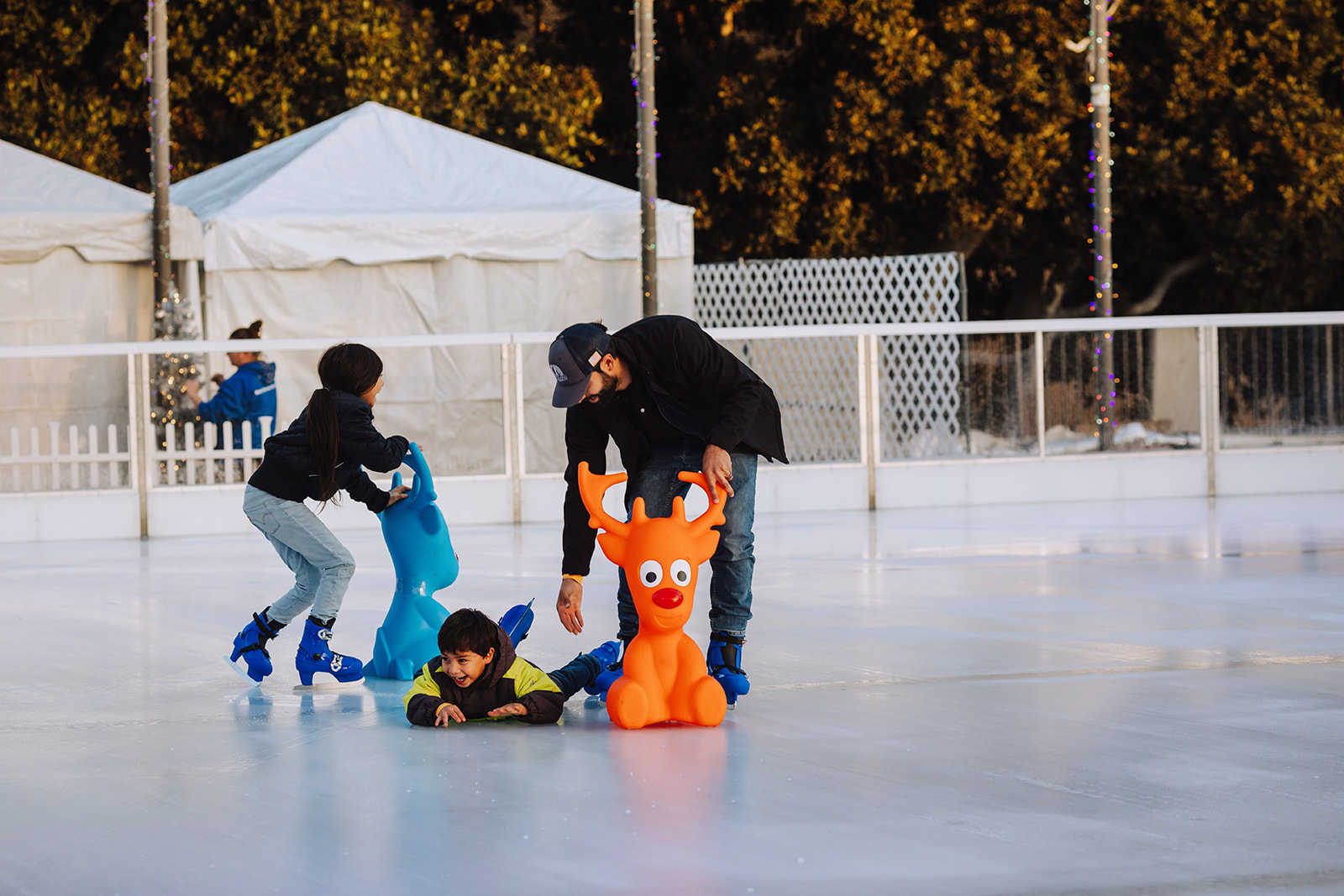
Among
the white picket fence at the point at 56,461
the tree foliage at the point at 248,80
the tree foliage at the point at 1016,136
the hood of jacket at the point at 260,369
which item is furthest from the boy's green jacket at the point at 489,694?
the tree foliage at the point at 1016,136

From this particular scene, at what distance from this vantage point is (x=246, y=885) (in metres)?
3.27

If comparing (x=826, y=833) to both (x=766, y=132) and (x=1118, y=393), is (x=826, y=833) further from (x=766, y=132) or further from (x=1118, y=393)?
(x=766, y=132)

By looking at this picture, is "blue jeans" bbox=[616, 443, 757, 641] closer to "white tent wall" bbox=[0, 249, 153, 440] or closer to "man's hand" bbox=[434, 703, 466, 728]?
"man's hand" bbox=[434, 703, 466, 728]

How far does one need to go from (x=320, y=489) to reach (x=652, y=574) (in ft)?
4.34

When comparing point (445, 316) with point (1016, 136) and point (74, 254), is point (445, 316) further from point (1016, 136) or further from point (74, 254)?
point (1016, 136)

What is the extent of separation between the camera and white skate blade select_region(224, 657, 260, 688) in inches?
220

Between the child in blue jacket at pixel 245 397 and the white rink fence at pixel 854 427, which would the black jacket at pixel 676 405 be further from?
the child in blue jacket at pixel 245 397

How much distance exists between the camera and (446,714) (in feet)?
15.5

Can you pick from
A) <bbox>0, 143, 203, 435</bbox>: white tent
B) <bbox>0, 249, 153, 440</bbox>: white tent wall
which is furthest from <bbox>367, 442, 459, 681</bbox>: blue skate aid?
<bbox>0, 249, 153, 440</bbox>: white tent wall

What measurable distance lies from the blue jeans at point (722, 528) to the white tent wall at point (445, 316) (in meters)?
6.27

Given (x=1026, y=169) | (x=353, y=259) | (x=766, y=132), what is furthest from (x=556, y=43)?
(x=353, y=259)

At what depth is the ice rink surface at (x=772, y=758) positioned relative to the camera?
11.0 feet

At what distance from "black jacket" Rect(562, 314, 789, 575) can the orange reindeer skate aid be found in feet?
0.43

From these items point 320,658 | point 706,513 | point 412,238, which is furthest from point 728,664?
point 412,238
